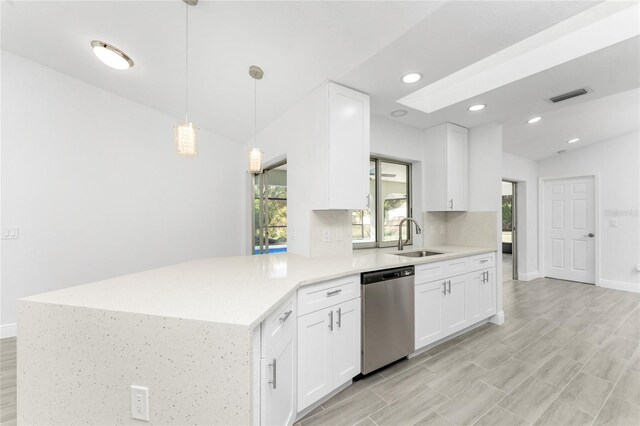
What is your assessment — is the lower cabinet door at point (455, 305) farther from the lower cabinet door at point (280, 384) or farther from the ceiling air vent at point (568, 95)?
the ceiling air vent at point (568, 95)

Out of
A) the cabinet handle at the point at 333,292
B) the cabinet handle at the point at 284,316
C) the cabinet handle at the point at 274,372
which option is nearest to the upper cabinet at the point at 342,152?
the cabinet handle at the point at 333,292

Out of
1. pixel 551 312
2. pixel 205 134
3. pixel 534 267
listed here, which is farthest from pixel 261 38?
pixel 534 267

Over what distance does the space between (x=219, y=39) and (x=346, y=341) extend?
2.43 meters

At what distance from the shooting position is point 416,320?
2.40 meters

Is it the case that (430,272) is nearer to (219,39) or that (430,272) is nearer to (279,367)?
(279,367)

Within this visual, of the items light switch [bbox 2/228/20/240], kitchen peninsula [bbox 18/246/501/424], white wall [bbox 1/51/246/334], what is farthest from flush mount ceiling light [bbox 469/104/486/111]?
light switch [bbox 2/228/20/240]

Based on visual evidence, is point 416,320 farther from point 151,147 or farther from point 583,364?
point 151,147

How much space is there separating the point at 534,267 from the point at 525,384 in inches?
176

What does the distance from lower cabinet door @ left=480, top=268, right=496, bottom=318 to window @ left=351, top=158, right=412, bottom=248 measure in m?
1.04

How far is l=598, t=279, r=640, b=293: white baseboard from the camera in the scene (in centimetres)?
457

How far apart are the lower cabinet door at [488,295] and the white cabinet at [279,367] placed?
2.52m

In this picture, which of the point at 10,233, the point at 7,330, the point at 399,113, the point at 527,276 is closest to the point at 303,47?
the point at 399,113

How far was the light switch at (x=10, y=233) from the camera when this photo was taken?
2797 millimetres

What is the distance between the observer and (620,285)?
4703mm
